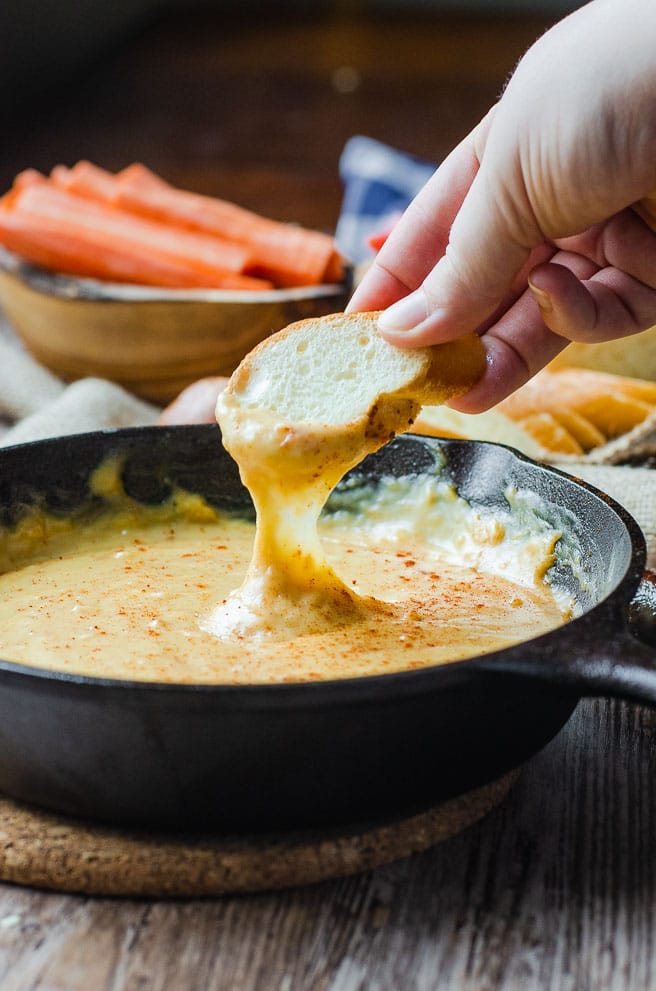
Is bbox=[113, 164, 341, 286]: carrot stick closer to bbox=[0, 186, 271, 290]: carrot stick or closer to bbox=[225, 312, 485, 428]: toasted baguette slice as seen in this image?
bbox=[0, 186, 271, 290]: carrot stick

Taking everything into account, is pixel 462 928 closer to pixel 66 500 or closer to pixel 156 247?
pixel 66 500

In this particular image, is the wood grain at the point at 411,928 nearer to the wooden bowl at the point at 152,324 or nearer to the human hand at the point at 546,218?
the human hand at the point at 546,218

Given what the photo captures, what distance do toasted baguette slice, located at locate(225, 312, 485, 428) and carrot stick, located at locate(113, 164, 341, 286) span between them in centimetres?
159

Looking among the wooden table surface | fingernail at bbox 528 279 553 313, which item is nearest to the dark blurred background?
fingernail at bbox 528 279 553 313

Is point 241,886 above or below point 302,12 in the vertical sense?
above

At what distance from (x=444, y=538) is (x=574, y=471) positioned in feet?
1.49

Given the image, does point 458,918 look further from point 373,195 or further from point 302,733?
point 373,195

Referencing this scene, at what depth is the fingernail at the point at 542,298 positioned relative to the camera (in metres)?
1.95

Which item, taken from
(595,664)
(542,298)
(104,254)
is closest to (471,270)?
(542,298)

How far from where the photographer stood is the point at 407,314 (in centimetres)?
186

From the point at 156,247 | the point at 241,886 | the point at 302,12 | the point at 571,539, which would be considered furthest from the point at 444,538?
the point at 302,12

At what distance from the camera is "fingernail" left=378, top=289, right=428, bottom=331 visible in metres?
1.86

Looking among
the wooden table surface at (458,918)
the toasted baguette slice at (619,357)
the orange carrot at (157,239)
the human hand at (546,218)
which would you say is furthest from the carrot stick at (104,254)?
the wooden table surface at (458,918)

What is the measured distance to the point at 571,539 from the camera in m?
2.12
